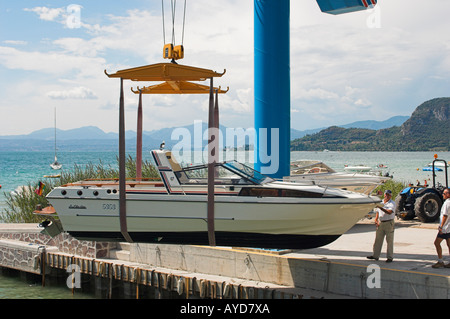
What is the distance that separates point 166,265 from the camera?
42.3 ft

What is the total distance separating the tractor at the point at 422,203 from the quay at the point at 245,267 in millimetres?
355

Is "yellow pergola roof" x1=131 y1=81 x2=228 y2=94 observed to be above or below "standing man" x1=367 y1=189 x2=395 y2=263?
above

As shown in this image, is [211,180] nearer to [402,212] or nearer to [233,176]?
[233,176]

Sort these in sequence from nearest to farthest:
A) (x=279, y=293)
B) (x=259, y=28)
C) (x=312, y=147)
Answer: (x=279, y=293), (x=259, y=28), (x=312, y=147)

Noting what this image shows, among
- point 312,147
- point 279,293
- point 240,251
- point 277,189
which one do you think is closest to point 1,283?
point 240,251

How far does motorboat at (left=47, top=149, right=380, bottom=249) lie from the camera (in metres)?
8.91

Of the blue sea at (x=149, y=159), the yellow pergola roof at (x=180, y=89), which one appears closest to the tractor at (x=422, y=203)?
the blue sea at (x=149, y=159)

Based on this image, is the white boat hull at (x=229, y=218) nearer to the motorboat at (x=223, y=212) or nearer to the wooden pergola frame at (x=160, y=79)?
the motorboat at (x=223, y=212)

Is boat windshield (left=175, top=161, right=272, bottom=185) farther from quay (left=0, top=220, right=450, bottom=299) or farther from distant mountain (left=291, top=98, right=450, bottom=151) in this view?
distant mountain (left=291, top=98, right=450, bottom=151)

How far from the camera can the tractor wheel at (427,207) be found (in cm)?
1491

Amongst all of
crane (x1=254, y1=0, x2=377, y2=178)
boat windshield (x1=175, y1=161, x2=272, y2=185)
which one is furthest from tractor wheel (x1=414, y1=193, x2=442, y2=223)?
boat windshield (x1=175, y1=161, x2=272, y2=185)
